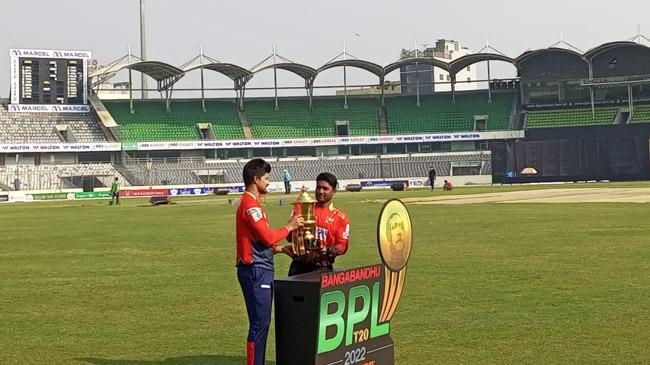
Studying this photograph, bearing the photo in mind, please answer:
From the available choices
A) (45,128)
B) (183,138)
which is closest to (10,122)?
(45,128)

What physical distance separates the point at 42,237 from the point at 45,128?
60.8 metres

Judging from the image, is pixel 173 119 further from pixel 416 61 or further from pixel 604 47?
pixel 604 47

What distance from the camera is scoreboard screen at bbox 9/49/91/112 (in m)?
83.6

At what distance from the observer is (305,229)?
7.20 metres

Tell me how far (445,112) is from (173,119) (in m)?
30.8

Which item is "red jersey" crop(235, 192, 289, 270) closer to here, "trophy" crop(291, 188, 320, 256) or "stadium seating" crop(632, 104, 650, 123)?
"trophy" crop(291, 188, 320, 256)

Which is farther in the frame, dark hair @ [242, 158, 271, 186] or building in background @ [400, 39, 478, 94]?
building in background @ [400, 39, 478, 94]

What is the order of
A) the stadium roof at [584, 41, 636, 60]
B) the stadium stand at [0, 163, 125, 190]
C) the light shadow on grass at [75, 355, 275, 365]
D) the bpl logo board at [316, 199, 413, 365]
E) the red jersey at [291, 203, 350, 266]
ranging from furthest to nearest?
1. the stadium roof at [584, 41, 636, 60]
2. the stadium stand at [0, 163, 125, 190]
3. the light shadow on grass at [75, 355, 275, 365]
4. the red jersey at [291, 203, 350, 266]
5. the bpl logo board at [316, 199, 413, 365]

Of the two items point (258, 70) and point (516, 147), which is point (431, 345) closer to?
point (516, 147)

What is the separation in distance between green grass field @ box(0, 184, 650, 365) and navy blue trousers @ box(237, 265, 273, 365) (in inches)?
52.2

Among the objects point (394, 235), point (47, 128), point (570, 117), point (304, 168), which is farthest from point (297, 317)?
point (47, 128)

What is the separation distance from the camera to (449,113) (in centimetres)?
9362

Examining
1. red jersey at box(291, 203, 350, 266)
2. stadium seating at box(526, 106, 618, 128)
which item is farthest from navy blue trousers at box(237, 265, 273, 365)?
stadium seating at box(526, 106, 618, 128)

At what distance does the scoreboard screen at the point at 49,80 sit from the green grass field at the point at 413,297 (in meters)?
63.5
